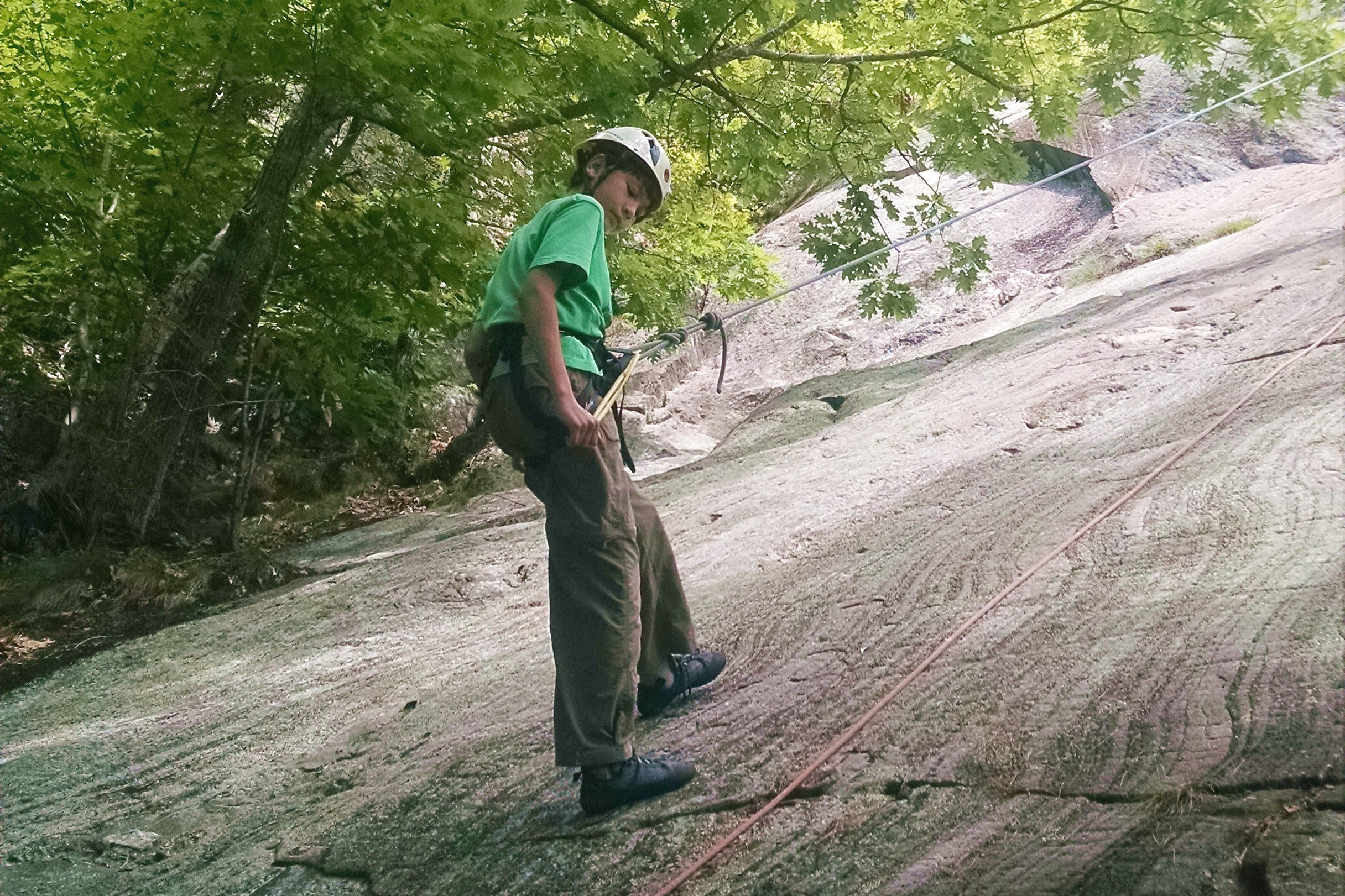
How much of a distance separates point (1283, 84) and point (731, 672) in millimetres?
4996

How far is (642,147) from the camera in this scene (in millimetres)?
2336

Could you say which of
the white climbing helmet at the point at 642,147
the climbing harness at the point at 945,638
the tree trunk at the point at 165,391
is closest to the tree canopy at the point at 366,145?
the tree trunk at the point at 165,391

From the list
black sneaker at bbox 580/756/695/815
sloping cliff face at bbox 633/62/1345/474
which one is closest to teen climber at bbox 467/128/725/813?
black sneaker at bbox 580/756/695/815

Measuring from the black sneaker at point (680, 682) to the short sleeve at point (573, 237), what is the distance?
1.23 metres

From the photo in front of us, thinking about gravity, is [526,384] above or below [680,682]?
above

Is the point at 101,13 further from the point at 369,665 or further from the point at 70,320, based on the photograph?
the point at 369,665

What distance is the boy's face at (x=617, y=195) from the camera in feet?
7.64

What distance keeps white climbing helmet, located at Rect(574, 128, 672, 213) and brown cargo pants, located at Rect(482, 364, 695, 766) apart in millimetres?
540

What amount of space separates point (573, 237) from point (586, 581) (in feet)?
2.68

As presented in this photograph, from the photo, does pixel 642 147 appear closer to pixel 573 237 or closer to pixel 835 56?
pixel 573 237

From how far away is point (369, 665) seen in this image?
405 centimetres

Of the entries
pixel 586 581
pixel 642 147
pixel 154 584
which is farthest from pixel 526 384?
pixel 154 584

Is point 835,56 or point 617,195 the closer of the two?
point 617,195

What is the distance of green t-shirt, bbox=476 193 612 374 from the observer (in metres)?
2.14
